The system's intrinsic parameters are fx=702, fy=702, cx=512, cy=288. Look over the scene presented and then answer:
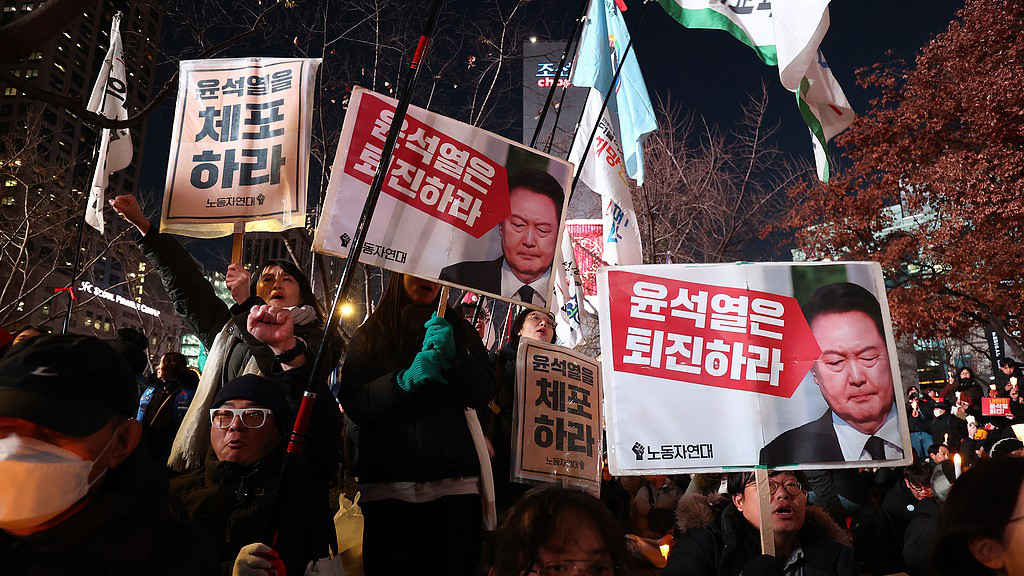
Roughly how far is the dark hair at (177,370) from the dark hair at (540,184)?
2.57 metres

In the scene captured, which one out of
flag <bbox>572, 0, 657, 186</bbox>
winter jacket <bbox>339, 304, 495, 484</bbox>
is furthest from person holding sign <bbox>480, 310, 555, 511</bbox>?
flag <bbox>572, 0, 657, 186</bbox>

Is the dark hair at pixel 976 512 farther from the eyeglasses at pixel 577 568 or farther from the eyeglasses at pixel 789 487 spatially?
the eyeglasses at pixel 789 487

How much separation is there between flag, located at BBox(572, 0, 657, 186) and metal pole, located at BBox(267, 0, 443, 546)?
5.04 meters

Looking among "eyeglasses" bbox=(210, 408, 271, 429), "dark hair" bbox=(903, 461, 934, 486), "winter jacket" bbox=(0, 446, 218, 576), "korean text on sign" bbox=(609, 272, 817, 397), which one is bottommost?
"winter jacket" bbox=(0, 446, 218, 576)

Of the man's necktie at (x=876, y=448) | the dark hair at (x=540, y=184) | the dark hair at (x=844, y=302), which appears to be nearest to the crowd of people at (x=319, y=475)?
the man's necktie at (x=876, y=448)

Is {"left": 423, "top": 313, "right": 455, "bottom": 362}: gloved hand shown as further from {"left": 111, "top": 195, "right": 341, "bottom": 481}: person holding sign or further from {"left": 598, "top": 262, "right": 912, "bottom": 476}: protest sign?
{"left": 598, "top": 262, "right": 912, "bottom": 476}: protest sign

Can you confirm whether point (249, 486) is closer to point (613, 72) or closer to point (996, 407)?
point (613, 72)

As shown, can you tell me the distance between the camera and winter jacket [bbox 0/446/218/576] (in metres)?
1.35

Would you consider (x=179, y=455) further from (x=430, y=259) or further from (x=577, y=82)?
(x=577, y=82)

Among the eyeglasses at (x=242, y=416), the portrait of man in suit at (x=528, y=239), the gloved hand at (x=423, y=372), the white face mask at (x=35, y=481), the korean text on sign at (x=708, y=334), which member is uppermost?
the portrait of man in suit at (x=528, y=239)

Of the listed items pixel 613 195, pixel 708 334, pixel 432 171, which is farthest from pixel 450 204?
pixel 613 195

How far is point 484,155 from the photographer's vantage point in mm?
3439

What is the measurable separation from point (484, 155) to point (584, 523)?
2002 mm

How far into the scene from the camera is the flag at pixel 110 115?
4.74 metres
